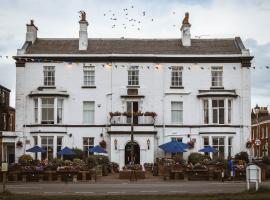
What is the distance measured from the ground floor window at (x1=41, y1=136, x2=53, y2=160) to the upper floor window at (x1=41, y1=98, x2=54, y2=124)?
57.1 inches

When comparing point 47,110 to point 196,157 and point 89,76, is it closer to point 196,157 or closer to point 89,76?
→ point 89,76

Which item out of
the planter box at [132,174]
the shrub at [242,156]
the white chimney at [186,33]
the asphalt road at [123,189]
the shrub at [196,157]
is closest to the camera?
the asphalt road at [123,189]

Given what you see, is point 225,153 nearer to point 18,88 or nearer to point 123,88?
point 123,88

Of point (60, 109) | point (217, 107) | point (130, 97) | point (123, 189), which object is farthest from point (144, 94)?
point (123, 189)

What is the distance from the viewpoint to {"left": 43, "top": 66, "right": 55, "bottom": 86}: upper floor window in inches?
2012

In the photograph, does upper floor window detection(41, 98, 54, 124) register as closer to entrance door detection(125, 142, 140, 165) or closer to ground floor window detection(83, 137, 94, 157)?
ground floor window detection(83, 137, 94, 157)

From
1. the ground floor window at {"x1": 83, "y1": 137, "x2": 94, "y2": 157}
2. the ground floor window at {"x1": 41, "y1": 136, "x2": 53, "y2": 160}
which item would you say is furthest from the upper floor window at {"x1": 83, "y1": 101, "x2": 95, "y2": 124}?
the ground floor window at {"x1": 41, "y1": 136, "x2": 53, "y2": 160}

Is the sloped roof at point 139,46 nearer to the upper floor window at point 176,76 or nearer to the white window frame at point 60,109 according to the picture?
the upper floor window at point 176,76

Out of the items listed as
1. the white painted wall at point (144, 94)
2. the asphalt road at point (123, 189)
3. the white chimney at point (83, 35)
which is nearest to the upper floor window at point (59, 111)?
the white painted wall at point (144, 94)

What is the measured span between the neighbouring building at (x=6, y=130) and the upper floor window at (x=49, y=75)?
17.8ft

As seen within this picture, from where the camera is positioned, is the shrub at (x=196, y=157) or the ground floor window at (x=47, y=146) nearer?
the shrub at (x=196, y=157)

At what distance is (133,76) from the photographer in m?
51.2

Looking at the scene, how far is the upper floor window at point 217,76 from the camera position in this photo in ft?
168

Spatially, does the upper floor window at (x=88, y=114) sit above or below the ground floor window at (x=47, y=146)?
above
